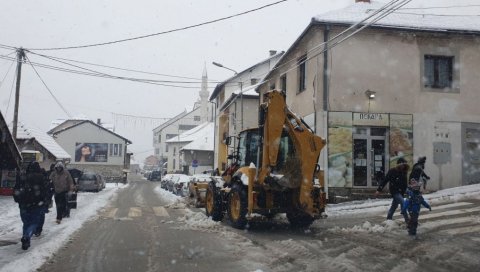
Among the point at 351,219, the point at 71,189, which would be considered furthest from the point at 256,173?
the point at 71,189

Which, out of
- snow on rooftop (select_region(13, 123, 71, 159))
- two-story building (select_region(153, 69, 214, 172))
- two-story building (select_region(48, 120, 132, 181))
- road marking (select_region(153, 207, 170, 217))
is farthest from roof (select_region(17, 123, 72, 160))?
two-story building (select_region(153, 69, 214, 172))

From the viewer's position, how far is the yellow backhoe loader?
999 centimetres

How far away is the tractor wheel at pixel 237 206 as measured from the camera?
10.5 metres

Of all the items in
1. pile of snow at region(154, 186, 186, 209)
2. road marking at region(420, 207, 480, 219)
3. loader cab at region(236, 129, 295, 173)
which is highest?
loader cab at region(236, 129, 295, 173)

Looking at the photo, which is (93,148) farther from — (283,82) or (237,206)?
(237,206)

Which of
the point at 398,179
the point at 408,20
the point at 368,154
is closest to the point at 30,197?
the point at 398,179

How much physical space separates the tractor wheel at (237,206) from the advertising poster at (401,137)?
8.90 metres

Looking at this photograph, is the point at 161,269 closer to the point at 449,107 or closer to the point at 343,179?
the point at 343,179

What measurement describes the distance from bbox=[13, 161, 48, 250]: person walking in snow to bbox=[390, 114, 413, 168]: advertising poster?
1362cm

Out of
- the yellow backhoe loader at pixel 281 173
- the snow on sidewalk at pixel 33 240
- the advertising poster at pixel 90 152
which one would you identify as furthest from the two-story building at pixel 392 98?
the advertising poster at pixel 90 152

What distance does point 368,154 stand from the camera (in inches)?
696

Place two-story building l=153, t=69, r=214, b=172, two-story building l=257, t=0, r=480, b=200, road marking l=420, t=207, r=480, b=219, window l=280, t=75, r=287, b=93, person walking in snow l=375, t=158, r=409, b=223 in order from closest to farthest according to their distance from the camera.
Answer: person walking in snow l=375, t=158, r=409, b=223 → road marking l=420, t=207, r=480, b=219 → two-story building l=257, t=0, r=480, b=200 → window l=280, t=75, r=287, b=93 → two-story building l=153, t=69, r=214, b=172

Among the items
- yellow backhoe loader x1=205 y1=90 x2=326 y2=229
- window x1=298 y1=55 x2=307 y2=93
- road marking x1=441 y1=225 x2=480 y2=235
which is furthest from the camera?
window x1=298 y1=55 x2=307 y2=93

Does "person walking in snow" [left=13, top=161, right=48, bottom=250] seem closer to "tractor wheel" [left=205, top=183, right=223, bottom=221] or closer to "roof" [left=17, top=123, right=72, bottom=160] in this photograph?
"tractor wheel" [left=205, top=183, right=223, bottom=221]
